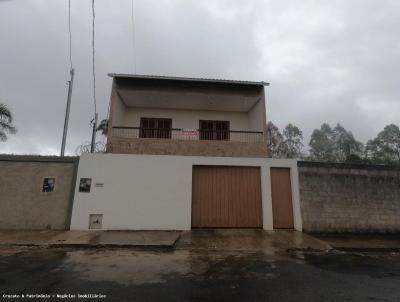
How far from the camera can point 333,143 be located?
34562 mm

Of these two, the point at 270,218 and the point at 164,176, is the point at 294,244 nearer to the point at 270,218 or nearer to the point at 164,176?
the point at 270,218

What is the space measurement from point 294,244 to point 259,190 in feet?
8.75

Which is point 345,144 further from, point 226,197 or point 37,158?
point 37,158

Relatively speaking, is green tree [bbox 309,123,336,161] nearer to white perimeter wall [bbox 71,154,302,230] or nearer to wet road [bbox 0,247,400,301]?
white perimeter wall [bbox 71,154,302,230]

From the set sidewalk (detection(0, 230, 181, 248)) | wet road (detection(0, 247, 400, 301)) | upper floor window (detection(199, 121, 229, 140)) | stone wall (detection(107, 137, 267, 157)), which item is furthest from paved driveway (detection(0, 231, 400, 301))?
upper floor window (detection(199, 121, 229, 140))

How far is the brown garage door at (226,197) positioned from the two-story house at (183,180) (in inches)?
1.4

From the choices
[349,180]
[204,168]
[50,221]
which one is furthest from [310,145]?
[50,221]

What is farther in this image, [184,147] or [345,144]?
[345,144]

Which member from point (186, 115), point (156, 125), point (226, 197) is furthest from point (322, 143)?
point (226, 197)

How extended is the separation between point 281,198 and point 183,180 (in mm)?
3904

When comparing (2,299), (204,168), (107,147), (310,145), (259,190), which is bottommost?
(2,299)

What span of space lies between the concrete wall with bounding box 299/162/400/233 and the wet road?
268cm

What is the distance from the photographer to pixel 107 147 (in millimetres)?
10062

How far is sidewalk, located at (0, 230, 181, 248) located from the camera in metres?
6.74
